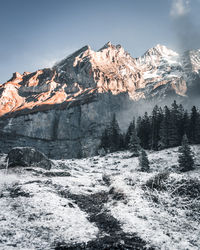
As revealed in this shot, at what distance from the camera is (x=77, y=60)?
162 m

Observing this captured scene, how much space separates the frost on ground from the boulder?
20.6 feet

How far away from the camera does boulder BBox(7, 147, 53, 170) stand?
59.2 ft

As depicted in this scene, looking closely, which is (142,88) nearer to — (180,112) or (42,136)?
(42,136)

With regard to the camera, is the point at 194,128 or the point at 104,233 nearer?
the point at 104,233

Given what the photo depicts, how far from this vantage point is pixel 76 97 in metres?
135

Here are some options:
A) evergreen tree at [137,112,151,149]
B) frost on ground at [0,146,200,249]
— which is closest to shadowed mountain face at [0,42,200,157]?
evergreen tree at [137,112,151,149]

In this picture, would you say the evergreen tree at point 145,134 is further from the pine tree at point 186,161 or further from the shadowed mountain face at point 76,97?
the shadowed mountain face at point 76,97

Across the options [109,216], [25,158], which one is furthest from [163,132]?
[109,216]

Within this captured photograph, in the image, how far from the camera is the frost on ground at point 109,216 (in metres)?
5.51

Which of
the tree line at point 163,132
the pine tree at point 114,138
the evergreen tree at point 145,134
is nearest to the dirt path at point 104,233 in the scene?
the tree line at point 163,132

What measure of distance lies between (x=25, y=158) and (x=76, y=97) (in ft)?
390

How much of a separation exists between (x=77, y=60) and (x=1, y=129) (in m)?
89.9

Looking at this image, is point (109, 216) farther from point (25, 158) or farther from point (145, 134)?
point (145, 134)

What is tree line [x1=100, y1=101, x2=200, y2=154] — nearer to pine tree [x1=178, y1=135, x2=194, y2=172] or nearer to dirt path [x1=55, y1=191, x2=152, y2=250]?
pine tree [x1=178, y1=135, x2=194, y2=172]
